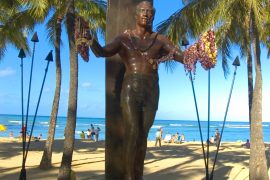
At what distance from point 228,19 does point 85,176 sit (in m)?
6.59

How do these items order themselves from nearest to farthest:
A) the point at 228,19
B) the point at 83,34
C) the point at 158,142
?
the point at 83,34
the point at 228,19
the point at 158,142

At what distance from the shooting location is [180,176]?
14.4 metres

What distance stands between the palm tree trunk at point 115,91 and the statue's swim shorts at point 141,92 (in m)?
0.40

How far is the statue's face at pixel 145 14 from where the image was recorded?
4.32 meters

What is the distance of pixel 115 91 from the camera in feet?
15.5

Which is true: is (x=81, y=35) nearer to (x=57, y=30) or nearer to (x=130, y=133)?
(x=130, y=133)

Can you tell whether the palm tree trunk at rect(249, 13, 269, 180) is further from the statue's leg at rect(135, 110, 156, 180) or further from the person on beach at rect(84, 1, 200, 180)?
the statue's leg at rect(135, 110, 156, 180)

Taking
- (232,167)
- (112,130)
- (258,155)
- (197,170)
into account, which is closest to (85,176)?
(197,170)

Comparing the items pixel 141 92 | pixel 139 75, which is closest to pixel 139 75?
pixel 139 75

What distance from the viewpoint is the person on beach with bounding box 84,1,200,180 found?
420 centimetres

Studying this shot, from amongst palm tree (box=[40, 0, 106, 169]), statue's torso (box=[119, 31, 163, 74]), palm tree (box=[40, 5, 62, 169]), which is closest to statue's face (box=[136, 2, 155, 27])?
statue's torso (box=[119, 31, 163, 74])

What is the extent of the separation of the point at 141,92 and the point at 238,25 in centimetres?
1068

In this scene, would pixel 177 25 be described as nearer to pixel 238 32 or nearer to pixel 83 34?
pixel 238 32

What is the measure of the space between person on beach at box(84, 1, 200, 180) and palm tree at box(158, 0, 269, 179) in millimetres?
8422
